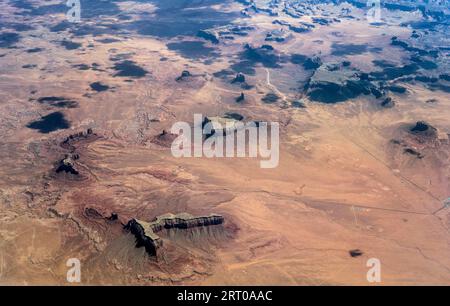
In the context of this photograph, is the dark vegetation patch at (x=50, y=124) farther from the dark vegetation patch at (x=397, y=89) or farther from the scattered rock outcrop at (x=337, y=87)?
the dark vegetation patch at (x=397, y=89)

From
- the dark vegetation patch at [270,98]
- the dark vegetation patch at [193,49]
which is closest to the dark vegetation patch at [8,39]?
the dark vegetation patch at [193,49]

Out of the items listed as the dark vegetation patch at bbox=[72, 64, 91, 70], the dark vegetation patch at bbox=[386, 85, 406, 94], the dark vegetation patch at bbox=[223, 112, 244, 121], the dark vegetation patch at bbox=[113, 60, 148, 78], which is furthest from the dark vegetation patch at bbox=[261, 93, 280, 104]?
the dark vegetation patch at bbox=[72, 64, 91, 70]

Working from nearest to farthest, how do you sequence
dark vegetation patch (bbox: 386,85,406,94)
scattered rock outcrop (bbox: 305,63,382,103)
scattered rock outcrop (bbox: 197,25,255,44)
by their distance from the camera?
scattered rock outcrop (bbox: 305,63,382,103), dark vegetation patch (bbox: 386,85,406,94), scattered rock outcrop (bbox: 197,25,255,44)

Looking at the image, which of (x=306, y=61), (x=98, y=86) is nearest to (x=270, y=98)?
(x=306, y=61)

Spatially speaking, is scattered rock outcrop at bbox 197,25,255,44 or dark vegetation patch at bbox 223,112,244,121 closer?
dark vegetation patch at bbox 223,112,244,121

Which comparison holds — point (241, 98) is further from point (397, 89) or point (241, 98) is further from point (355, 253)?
point (355, 253)

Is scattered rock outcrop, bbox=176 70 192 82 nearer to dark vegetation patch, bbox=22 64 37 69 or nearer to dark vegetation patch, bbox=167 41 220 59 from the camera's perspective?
dark vegetation patch, bbox=167 41 220 59
